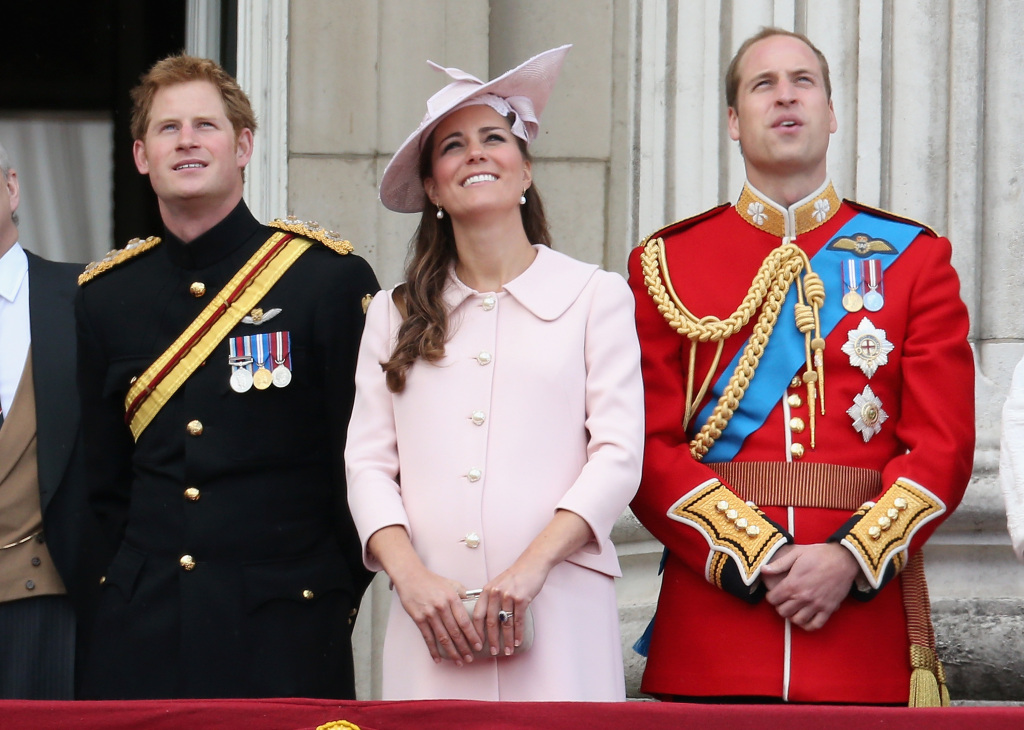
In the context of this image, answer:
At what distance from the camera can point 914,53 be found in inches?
184

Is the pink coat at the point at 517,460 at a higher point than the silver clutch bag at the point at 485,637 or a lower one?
higher

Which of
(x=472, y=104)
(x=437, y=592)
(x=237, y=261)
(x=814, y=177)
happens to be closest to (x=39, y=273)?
(x=237, y=261)

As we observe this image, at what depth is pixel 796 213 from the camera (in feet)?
11.2

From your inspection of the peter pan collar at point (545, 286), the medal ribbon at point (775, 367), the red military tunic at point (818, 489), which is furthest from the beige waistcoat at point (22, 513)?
the medal ribbon at point (775, 367)

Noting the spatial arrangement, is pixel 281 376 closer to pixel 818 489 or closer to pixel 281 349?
pixel 281 349

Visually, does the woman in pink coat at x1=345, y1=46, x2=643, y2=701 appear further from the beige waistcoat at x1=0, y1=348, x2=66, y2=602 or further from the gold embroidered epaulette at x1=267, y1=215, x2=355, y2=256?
the beige waistcoat at x1=0, y1=348, x2=66, y2=602

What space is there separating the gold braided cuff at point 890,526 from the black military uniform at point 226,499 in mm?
1006

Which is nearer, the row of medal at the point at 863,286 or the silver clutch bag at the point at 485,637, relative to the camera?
the silver clutch bag at the point at 485,637

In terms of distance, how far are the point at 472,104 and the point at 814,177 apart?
71 cm

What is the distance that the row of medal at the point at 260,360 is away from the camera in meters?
3.36

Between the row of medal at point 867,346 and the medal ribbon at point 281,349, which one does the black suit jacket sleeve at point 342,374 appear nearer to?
the medal ribbon at point 281,349

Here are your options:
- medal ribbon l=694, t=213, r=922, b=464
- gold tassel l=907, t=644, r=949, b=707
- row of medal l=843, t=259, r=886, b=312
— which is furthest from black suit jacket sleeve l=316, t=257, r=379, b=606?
gold tassel l=907, t=644, r=949, b=707

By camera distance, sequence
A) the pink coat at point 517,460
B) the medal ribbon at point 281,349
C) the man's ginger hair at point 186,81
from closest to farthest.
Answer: the pink coat at point 517,460, the medal ribbon at point 281,349, the man's ginger hair at point 186,81

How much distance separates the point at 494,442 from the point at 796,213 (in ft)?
2.67
